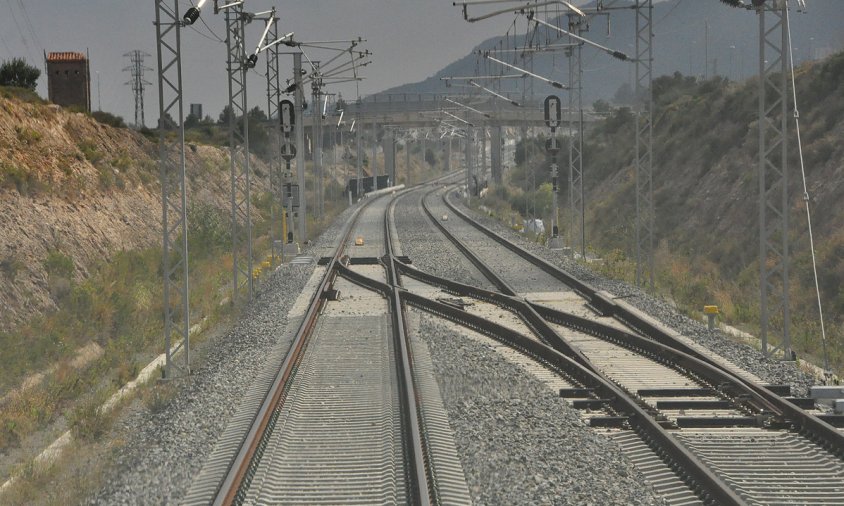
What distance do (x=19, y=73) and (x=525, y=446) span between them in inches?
1702

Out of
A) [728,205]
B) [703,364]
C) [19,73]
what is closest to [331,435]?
[703,364]

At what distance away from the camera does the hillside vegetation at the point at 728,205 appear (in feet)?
80.6

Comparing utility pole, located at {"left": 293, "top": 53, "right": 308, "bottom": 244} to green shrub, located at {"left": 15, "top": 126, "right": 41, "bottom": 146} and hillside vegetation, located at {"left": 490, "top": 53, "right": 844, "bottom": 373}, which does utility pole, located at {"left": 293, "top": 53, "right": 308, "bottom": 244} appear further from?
hillside vegetation, located at {"left": 490, "top": 53, "right": 844, "bottom": 373}

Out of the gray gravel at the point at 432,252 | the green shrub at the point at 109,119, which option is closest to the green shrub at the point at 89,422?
the gray gravel at the point at 432,252

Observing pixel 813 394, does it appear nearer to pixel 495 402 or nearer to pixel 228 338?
pixel 495 402

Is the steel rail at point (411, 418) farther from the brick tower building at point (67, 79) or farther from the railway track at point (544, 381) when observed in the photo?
the brick tower building at point (67, 79)

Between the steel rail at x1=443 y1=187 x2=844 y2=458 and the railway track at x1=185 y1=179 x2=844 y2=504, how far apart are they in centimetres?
3

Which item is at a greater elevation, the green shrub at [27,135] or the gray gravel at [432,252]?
the green shrub at [27,135]

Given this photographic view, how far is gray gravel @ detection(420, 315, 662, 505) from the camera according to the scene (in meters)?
9.95

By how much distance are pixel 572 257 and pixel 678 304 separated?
34.9 feet

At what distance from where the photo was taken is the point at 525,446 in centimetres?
1158

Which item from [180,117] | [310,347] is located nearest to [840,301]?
[310,347]

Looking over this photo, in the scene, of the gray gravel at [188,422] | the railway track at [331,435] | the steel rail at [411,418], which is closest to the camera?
the steel rail at [411,418]

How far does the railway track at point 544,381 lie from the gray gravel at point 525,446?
0.74ft
